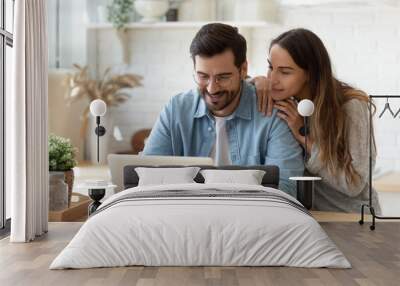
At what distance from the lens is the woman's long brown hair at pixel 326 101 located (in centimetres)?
627

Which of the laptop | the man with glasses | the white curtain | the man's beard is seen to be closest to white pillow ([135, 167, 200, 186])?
the laptop

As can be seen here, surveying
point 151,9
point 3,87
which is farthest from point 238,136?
point 3,87

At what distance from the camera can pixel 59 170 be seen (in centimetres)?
632

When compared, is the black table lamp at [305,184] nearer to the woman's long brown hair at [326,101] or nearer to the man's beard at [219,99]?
the woman's long brown hair at [326,101]

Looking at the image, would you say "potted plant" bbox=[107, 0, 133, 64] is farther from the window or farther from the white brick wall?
the window

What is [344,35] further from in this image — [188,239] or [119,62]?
[188,239]

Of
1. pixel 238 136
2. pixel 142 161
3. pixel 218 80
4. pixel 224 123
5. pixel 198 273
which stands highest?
pixel 218 80

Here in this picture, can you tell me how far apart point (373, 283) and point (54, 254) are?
6.51 ft

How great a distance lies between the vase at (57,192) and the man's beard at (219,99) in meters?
1.31

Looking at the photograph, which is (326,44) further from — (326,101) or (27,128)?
(27,128)

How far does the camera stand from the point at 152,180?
600 cm

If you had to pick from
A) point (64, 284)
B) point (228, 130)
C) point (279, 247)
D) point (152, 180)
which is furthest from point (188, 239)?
point (228, 130)

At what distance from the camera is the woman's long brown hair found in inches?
247

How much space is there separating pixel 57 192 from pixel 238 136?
1.51 metres
